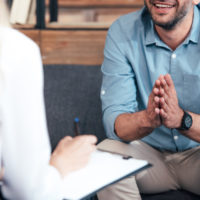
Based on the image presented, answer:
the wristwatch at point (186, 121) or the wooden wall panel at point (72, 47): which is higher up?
the wooden wall panel at point (72, 47)

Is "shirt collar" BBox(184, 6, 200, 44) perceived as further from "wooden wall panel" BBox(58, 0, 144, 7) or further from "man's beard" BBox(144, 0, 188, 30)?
"wooden wall panel" BBox(58, 0, 144, 7)

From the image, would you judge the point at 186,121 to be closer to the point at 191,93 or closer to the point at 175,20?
the point at 191,93

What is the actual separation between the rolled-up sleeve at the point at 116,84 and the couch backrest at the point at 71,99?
446mm

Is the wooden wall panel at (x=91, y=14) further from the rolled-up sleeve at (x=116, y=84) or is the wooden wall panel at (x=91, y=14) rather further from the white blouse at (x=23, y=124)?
the white blouse at (x=23, y=124)

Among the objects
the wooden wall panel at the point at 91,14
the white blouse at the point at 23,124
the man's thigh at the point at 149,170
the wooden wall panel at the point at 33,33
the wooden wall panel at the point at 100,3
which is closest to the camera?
the white blouse at the point at 23,124

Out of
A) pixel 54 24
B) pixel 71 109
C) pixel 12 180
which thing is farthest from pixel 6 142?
pixel 54 24

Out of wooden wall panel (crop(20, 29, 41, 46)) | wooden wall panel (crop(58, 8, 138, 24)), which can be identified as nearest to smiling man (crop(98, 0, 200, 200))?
wooden wall panel (crop(20, 29, 41, 46))

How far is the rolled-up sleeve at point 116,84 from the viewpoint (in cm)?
184

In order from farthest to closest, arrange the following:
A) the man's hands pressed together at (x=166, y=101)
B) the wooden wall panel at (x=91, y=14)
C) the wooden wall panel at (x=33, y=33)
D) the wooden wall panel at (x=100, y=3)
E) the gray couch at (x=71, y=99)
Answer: the wooden wall panel at (x=91, y=14), the wooden wall panel at (x=100, y=3), the wooden wall panel at (x=33, y=33), the gray couch at (x=71, y=99), the man's hands pressed together at (x=166, y=101)

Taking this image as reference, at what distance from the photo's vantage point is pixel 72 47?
2.68m

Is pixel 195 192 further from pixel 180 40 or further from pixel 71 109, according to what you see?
pixel 71 109

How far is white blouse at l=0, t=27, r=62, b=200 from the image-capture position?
0.86m

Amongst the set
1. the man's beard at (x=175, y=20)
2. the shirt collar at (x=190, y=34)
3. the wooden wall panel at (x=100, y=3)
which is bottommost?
the shirt collar at (x=190, y=34)

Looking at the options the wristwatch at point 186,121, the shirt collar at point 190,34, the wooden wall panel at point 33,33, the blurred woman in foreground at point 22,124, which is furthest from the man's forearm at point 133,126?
the wooden wall panel at point 33,33
